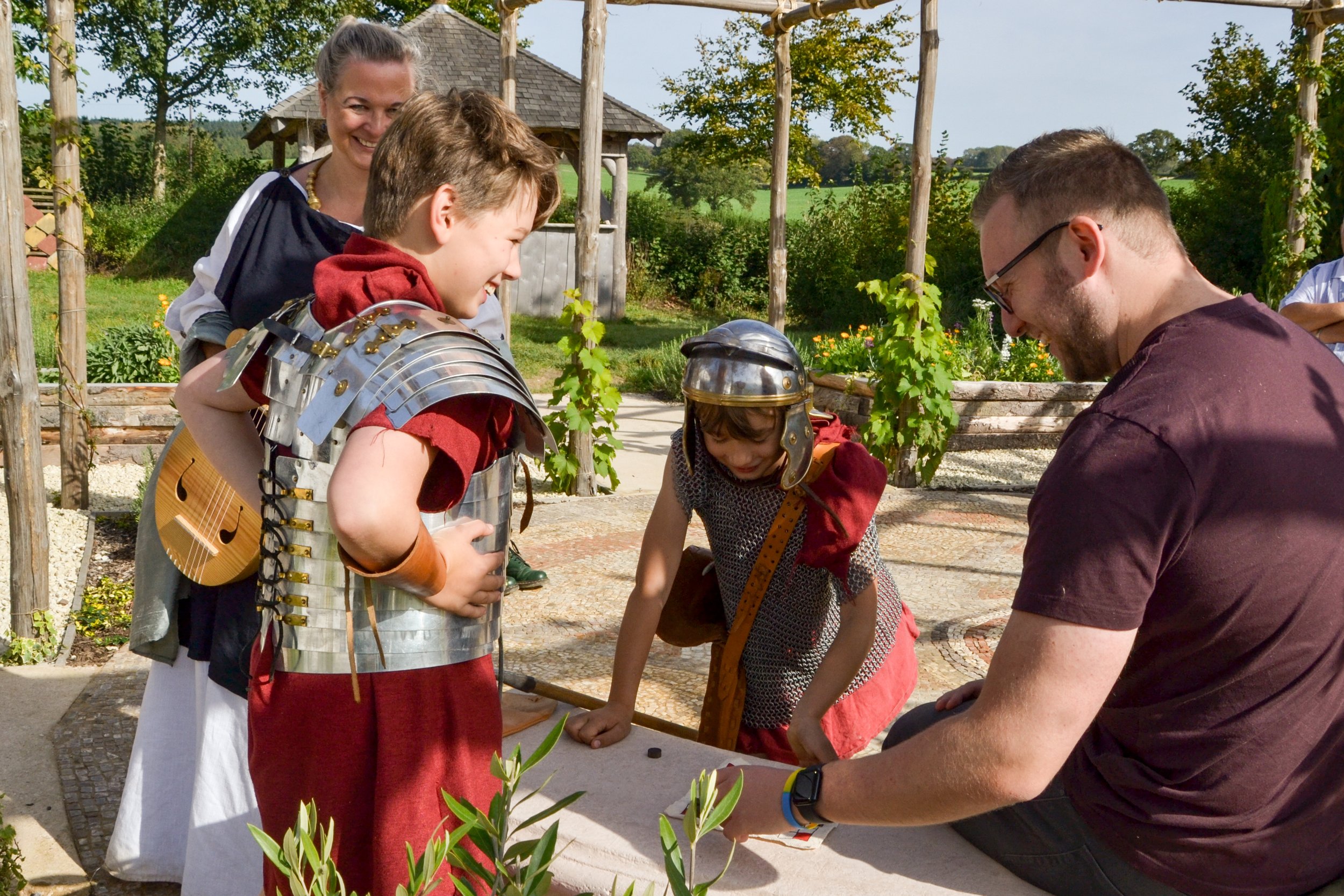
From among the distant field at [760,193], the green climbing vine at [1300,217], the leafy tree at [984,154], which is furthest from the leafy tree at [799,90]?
the leafy tree at [984,154]

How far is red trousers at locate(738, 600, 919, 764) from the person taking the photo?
2.70m

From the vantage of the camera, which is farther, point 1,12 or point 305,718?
point 1,12

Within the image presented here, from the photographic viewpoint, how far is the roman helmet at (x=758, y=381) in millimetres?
2369

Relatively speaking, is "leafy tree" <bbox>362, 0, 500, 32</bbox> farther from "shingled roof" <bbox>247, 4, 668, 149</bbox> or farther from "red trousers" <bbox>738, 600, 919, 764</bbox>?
"red trousers" <bbox>738, 600, 919, 764</bbox>

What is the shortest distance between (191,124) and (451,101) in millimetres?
28586

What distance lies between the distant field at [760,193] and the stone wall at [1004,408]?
11.9m

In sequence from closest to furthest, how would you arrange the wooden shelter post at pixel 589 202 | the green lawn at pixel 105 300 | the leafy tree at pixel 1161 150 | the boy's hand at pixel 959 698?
the boy's hand at pixel 959 698, the wooden shelter post at pixel 589 202, the green lawn at pixel 105 300, the leafy tree at pixel 1161 150


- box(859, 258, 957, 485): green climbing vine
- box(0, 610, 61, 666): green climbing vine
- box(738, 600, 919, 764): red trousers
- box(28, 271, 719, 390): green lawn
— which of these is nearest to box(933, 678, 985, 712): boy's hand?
box(738, 600, 919, 764): red trousers

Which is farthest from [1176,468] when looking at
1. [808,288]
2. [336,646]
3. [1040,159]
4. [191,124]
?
[191,124]

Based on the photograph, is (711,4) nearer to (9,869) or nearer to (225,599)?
(225,599)

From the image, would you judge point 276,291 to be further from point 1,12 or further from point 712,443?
point 1,12

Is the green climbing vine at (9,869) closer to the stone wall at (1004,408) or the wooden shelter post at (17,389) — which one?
the wooden shelter post at (17,389)

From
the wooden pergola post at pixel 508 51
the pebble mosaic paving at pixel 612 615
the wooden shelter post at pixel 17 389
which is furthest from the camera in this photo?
the wooden pergola post at pixel 508 51

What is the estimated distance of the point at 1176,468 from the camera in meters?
1.42
